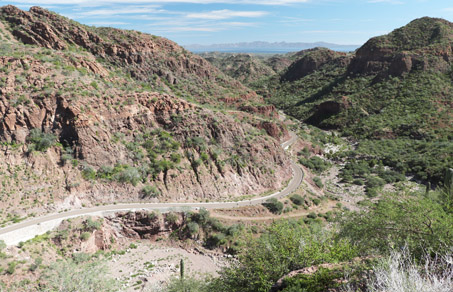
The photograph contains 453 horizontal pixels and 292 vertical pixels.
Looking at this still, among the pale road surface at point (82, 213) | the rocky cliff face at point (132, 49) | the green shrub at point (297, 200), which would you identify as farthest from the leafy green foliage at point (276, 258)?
the rocky cliff face at point (132, 49)

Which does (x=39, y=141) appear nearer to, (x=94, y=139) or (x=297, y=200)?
(x=94, y=139)

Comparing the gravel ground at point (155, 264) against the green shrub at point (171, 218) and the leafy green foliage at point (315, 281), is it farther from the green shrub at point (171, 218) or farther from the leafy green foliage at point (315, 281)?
the leafy green foliage at point (315, 281)

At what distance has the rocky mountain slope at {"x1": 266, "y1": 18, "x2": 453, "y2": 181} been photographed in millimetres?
57984

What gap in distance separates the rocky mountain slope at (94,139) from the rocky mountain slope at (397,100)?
106 feet

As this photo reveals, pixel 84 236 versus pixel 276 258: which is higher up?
pixel 276 258

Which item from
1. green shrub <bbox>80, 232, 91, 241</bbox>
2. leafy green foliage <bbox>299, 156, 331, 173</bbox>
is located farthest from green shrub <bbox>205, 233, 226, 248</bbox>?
leafy green foliage <bbox>299, 156, 331, 173</bbox>

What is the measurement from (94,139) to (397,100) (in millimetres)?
80650

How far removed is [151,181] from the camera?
31750 mm

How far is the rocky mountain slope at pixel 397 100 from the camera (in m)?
58.0

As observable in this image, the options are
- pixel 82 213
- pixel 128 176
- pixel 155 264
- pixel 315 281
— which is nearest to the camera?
pixel 315 281

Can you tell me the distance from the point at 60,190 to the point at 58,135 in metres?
7.35

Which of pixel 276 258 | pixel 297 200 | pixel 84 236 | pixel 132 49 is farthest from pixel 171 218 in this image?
pixel 132 49

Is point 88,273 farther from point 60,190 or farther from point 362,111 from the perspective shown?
point 362,111

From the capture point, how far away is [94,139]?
3138cm
